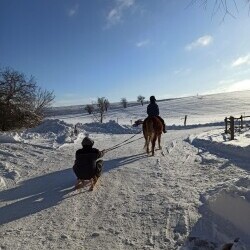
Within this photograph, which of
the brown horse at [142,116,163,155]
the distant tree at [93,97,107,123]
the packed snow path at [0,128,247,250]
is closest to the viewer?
the packed snow path at [0,128,247,250]

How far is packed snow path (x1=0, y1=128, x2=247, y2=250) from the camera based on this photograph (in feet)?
20.2

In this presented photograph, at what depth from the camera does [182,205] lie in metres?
7.57

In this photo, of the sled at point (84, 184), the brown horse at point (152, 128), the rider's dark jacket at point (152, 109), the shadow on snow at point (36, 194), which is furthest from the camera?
the rider's dark jacket at point (152, 109)

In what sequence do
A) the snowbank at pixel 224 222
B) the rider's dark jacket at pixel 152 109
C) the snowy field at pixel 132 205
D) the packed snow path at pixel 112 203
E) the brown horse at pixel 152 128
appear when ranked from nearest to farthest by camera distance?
the snowbank at pixel 224 222, the snowy field at pixel 132 205, the packed snow path at pixel 112 203, the brown horse at pixel 152 128, the rider's dark jacket at pixel 152 109

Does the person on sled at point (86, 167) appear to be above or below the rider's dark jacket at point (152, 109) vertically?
below

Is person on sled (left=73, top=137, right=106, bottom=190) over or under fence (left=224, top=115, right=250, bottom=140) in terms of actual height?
over

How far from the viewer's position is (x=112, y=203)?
815 cm

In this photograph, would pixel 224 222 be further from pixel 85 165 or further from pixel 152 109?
pixel 152 109

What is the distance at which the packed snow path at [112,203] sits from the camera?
6.15 meters

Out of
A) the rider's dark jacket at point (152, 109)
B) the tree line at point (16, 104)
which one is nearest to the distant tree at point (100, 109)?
the tree line at point (16, 104)

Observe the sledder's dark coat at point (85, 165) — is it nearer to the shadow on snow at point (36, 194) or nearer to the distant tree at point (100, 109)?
the shadow on snow at point (36, 194)

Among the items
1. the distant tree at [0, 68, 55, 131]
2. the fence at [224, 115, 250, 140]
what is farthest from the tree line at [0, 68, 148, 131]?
the fence at [224, 115, 250, 140]

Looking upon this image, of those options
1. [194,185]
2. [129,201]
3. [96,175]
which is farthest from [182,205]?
[96,175]

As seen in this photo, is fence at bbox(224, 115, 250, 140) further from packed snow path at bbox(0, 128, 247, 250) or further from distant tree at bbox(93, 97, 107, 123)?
distant tree at bbox(93, 97, 107, 123)
